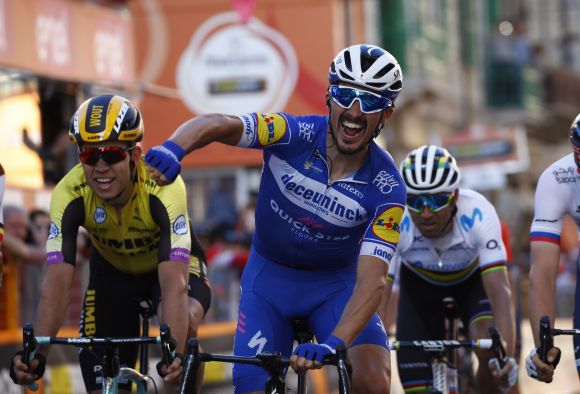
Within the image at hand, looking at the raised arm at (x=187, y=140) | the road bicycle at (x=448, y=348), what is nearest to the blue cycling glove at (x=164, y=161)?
the raised arm at (x=187, y=140)

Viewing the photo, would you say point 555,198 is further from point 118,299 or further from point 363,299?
point 118,299

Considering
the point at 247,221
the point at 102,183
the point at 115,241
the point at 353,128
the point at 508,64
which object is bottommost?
the point at 247,221

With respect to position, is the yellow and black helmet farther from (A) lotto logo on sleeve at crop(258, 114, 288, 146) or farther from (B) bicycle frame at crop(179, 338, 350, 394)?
(B) bicycle frame at crop(179, 338, 350, 394)

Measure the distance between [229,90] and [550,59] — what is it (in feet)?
95.1

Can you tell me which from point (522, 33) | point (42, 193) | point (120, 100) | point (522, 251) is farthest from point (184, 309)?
point (522, 33)

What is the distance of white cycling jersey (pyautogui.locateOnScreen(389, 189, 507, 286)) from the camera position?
31.5 ft

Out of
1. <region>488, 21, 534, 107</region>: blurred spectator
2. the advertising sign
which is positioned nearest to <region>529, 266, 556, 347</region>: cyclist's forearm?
the advertising sign

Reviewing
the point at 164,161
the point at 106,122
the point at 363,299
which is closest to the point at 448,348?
the point at 363,299

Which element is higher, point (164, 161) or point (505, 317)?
point (164, 161)

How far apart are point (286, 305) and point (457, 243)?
2.63m

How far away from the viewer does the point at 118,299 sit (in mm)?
8297

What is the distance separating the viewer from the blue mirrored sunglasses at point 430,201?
9414mm

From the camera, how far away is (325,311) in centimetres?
741

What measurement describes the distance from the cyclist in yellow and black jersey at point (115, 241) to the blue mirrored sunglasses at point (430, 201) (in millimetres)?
1725
